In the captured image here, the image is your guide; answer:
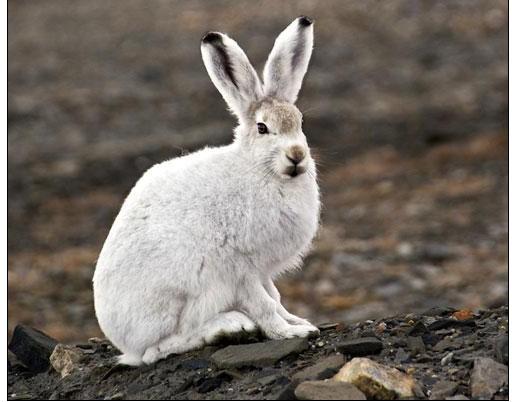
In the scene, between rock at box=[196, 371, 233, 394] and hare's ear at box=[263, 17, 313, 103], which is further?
hare's ear at box=[263, 17, 313, 103]

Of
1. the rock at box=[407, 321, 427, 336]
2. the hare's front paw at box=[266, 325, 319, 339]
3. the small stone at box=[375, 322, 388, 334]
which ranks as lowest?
the rock at box=[407, 321, 427, 336]

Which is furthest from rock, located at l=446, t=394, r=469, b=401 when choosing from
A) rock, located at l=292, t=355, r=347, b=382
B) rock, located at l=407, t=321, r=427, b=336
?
rock, located at l=407, t=321, r=427, b=336

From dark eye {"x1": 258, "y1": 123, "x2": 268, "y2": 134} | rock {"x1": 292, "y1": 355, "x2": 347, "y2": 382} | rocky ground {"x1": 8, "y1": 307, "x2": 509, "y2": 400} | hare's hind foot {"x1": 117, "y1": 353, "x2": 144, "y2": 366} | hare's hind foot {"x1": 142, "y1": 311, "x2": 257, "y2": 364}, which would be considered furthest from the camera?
hare's hind foot {"x1": 117, "y1": 353, "x2": 144, "y2": 366}

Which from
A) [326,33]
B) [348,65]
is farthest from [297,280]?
[326,33]

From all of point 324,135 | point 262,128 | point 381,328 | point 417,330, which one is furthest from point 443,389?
point 324,135

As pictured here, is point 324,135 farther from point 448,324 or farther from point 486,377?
point 486,377

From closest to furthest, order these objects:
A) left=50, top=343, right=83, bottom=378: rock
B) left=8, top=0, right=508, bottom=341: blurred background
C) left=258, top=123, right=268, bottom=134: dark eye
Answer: left=258, top=123, right=268, bottom=134: dark eye → left=50, top=343, right=83, bottom=378: rock → left=8, top=0, right=508, bottom=341: blurred background

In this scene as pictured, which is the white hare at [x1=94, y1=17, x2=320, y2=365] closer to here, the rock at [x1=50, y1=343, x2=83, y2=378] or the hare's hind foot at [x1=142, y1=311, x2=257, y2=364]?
the hare's hind foot at [x1=142, y1=311, x2=257, y2=364]
